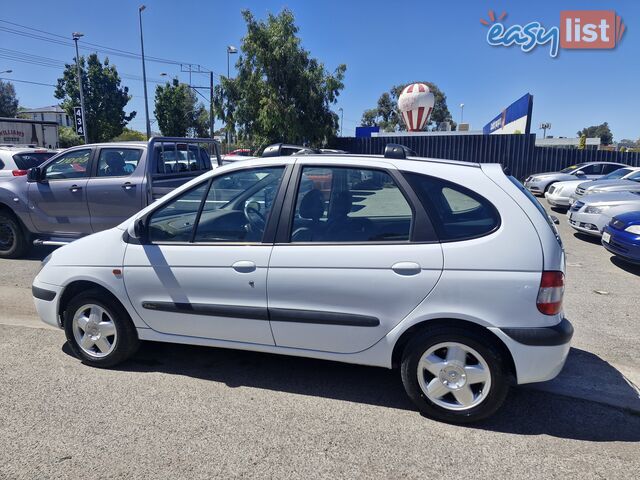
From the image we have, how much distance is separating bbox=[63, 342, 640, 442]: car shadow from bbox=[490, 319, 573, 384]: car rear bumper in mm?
421

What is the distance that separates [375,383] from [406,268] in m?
1.14

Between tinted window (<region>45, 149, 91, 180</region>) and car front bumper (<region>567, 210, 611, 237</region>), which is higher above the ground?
tinted window (<region>45, 149, 91, 180</region>)

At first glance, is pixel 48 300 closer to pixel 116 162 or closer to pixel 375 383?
pixel 375 383

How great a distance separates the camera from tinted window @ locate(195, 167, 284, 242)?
3.36 m

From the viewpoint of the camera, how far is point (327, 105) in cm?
2273

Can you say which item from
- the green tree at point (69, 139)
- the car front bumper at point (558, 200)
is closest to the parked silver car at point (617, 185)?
the car front bumper at point (558, 200)

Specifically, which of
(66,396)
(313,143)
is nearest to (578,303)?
(66,396)

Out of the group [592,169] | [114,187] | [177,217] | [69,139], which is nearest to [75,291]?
[177,217]

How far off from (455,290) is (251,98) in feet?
67.0

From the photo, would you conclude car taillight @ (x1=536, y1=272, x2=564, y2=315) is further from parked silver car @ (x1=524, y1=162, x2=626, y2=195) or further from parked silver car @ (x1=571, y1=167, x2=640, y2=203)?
parked silver car @ (x1=524, y1=162, x2=626, y2=195)

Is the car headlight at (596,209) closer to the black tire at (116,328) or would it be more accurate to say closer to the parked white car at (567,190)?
the parked white car at (567,190)

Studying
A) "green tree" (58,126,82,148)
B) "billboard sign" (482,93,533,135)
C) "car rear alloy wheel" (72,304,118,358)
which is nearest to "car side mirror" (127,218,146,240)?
"car rear alloy wheel" (72,304,118,358)

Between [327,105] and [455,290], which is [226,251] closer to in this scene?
[455,290]

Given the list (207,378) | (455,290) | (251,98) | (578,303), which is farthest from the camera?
(251,98)
